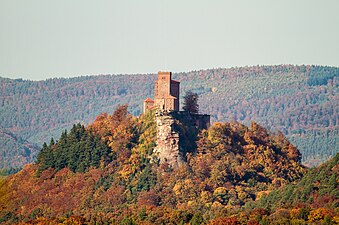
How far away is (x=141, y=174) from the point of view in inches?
5340

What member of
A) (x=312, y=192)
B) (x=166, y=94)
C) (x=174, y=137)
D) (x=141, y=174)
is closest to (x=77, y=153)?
(x=141, y=174)

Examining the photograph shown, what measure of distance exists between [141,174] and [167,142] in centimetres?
435

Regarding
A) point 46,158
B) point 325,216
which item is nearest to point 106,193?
point 46,158

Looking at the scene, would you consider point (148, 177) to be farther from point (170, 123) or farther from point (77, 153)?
point (77, 153)

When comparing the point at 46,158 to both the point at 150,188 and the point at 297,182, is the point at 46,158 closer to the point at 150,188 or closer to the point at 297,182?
the point at 150,188

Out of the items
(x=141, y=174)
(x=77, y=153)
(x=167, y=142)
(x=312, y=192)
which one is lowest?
(x=312, y=192)

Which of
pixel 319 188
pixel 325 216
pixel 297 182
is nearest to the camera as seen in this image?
pixel 325 216

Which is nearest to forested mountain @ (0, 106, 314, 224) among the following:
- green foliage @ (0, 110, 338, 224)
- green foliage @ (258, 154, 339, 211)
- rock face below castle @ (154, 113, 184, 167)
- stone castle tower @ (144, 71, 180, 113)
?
green foliage @ (0, 110, 338, 224)

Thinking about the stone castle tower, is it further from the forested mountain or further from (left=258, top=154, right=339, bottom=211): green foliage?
(left=258, top=154, right=339, bottom=211): green foliage

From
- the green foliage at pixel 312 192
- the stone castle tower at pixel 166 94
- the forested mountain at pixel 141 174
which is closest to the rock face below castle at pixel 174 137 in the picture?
the forested mountain at pixel 141 174

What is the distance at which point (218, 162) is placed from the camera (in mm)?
136625

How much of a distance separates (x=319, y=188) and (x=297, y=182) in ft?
28.4

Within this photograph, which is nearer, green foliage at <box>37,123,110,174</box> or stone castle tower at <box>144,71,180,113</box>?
stone castle tower at <box>144,71,180,113</box>

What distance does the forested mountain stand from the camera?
5202 inches
